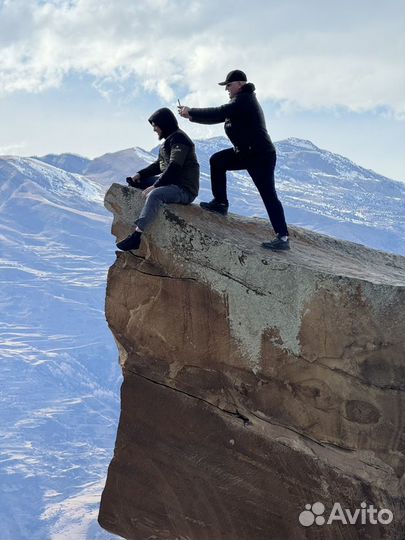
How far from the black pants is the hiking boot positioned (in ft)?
0.57

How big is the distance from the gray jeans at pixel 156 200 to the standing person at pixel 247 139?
1.05m

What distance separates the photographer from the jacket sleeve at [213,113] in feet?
45.8

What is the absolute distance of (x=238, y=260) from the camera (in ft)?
45.3

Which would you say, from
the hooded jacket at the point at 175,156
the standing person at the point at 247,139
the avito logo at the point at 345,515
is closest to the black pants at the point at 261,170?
the standing person at the point at 247,139

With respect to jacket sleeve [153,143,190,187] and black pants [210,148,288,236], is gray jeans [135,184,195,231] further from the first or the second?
black pants [210,148,288,236]

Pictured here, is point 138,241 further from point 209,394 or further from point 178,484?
point 178,484

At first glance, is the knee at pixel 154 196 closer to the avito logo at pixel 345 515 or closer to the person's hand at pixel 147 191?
the person's hand at pixel 147 191

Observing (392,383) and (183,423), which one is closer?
(392,383)

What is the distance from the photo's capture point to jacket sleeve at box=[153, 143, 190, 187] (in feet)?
46.9

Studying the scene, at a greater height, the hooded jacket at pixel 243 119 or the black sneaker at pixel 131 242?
the hooded jacket at pixel 243 119

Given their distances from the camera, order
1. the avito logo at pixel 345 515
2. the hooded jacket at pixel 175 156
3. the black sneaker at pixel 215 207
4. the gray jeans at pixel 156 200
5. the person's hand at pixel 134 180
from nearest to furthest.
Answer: the avito logo at pixel 345 515
the gray jeans at pixel 156 200
the hooded jacket at pixel 175 156
the person's hand at pixel 134 180
the black sneaker at pixel 215 207

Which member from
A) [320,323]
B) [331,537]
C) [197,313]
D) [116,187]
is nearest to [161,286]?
[197,313]

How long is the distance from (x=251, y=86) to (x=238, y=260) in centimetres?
321

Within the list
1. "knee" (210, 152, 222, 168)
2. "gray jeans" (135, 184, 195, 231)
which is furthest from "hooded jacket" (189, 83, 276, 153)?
"gray jeans" (135, 184, 195, 231)
